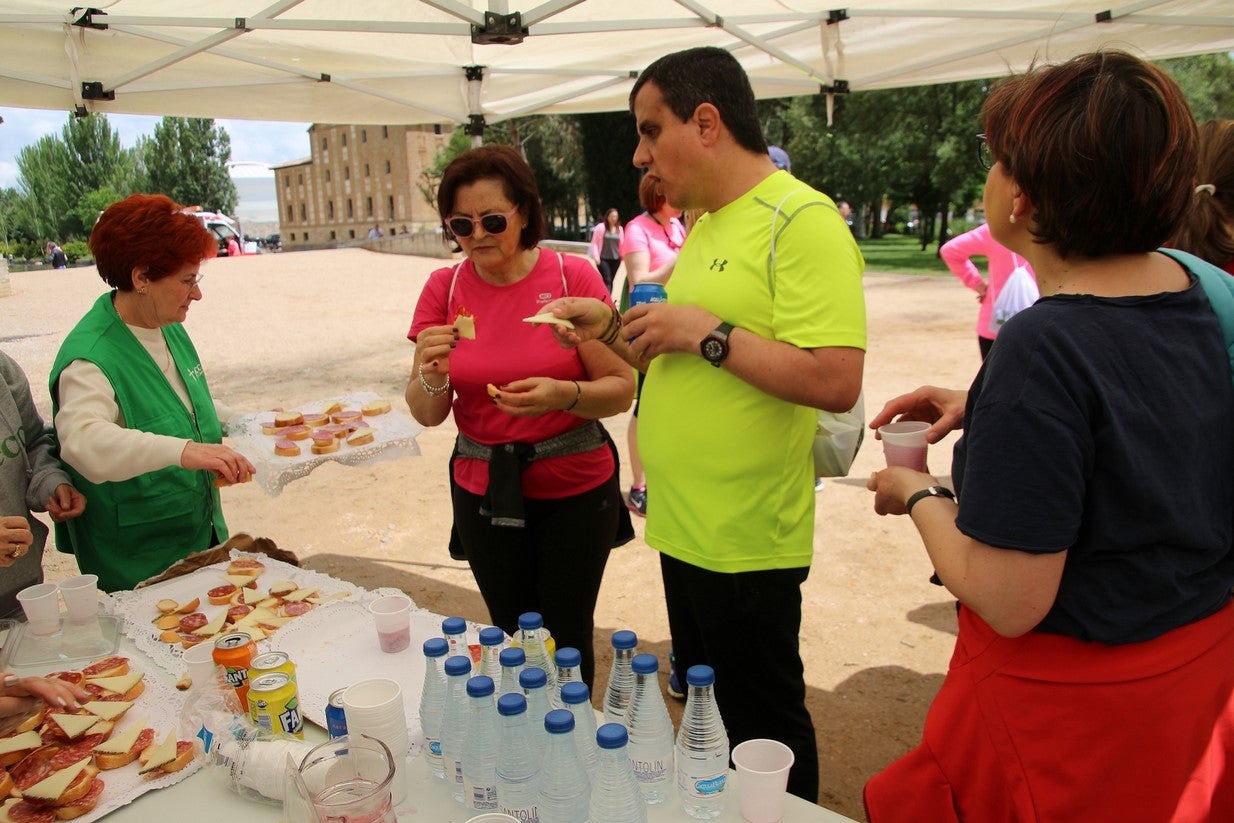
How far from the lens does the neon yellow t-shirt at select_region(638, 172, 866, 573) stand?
72.4 inches

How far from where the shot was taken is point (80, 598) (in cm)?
221

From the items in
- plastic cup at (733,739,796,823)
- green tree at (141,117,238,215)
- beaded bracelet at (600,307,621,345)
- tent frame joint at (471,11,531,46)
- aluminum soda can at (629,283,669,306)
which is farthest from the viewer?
green tree at (141,117,238,215)

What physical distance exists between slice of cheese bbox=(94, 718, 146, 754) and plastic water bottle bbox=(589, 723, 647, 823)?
3.46 ft

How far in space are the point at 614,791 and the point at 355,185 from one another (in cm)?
7517

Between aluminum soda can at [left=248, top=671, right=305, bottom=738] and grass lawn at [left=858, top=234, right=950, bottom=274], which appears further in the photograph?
grass lawn at [left=858, top=234, right=950, bottom=274]

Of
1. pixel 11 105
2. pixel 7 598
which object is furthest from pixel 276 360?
pixel 7 598

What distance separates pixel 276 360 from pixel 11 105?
6.96m

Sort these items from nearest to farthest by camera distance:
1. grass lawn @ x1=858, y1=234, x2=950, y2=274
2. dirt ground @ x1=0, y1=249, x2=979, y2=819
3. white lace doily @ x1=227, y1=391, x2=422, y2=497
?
white lace doily @ x1=227, y1=391, x2=422, y2=497 < dirt ground @ x1=0, y1=249, x2=979, y2=819 < grass lawn @ x1=858, y1=234, x2=950, y2=274

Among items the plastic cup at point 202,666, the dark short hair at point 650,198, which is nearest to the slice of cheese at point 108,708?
the plastic cup at point 202,666

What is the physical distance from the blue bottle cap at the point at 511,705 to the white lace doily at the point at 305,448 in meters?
1.81

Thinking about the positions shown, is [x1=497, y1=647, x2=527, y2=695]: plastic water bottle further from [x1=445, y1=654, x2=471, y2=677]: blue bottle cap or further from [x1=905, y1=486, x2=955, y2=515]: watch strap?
[x1=905, y1=486, x2=955, y2=515]: watch strap

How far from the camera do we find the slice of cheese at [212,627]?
2250 mm

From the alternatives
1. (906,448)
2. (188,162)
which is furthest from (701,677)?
(188,162)

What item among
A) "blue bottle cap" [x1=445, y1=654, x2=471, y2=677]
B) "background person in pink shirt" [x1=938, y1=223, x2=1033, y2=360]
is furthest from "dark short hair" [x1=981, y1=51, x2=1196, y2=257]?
"background person in pink shirt" [x1=938, y1=223, x2=1033, y2=360]
